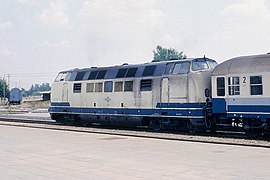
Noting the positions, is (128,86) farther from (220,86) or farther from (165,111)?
(220,86)

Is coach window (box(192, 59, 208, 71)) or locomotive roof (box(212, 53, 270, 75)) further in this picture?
coach window (box(192, 59, 208, 71))

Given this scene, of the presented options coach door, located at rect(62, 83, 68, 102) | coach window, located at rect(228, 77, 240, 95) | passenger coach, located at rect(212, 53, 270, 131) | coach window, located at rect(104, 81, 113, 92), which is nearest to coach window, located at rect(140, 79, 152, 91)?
coach window, located at rect(104, 81, 113, 92)

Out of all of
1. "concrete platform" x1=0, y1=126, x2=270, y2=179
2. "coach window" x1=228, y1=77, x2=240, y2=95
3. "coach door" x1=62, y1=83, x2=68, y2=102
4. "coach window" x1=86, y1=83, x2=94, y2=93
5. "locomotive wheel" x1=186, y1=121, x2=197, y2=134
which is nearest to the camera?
"concrete platform" x1=0, y1=126, x2=270, y2=179

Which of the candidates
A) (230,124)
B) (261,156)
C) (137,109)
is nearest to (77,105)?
(137,109)

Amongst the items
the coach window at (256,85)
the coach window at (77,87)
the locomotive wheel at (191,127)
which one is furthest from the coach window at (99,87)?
the coach window at (256,85)

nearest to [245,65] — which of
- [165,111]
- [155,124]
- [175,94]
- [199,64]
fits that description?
[199,64]

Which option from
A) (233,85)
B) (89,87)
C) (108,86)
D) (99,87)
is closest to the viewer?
(233,85)

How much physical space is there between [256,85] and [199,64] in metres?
3.86

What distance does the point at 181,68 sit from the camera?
63.9 feet

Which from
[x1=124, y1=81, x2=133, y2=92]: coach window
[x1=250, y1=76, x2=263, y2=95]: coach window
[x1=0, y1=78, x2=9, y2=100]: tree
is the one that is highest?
[x1=0, y1=78, x2=9, y2=100]: tree

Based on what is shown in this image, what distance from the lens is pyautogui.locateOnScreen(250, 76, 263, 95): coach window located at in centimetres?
1609

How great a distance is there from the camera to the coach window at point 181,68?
1920 centimetres

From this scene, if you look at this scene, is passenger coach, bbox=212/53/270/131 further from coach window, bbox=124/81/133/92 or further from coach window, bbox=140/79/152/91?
coach window, bbox=124/81/133/92

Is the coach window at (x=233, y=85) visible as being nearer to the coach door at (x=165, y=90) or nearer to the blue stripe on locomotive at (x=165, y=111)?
the blue stripe on locomotive at (x=165, y=111)
